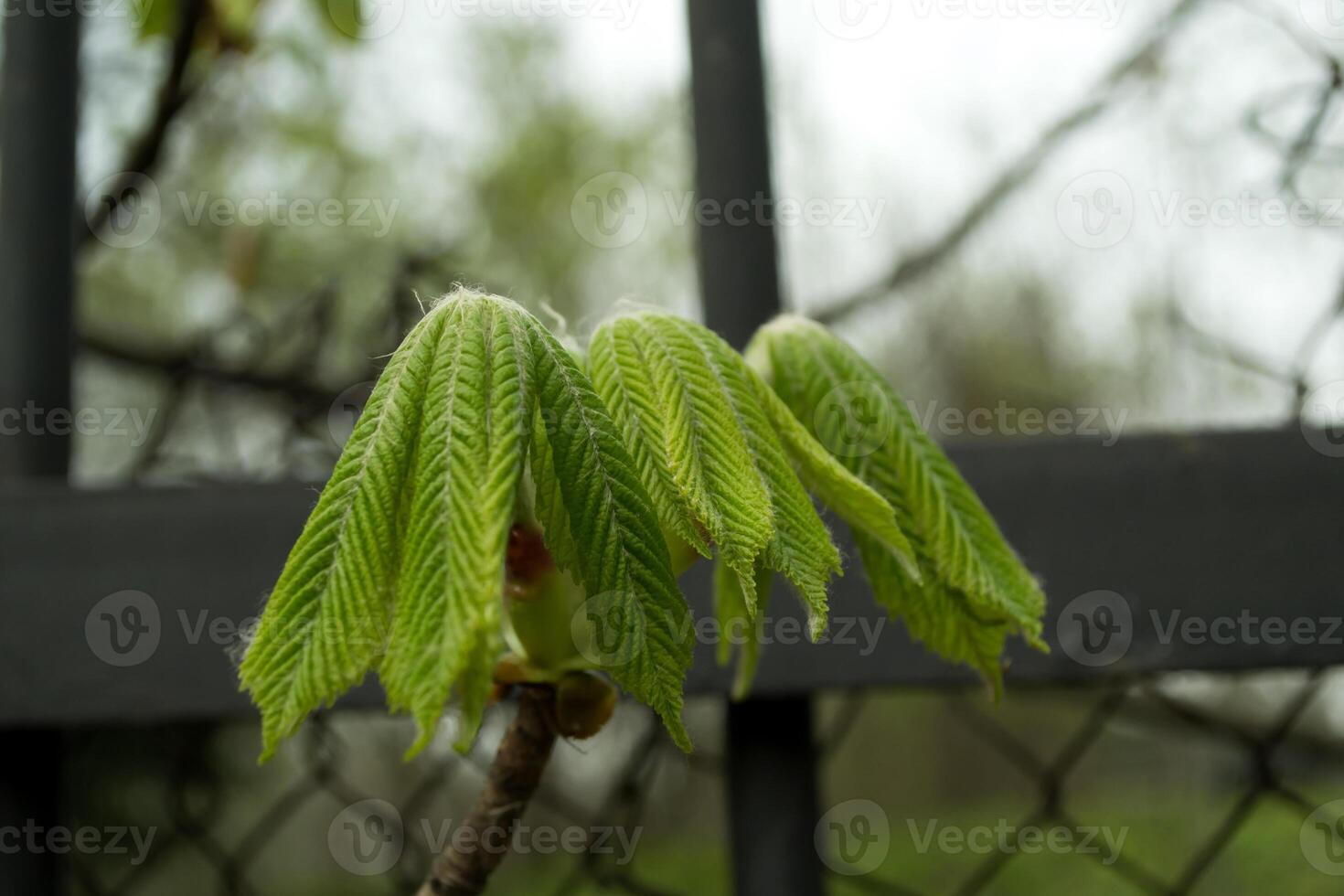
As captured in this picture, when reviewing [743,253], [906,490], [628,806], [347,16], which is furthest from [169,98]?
[906,490]

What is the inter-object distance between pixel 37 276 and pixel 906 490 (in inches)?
27.2

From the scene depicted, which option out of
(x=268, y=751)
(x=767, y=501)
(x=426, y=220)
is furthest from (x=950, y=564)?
(x=426, y=220)

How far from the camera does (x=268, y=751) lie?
0.31 m

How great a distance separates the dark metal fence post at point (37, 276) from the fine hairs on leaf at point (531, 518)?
0.53 meters

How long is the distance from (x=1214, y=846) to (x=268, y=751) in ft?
2.45

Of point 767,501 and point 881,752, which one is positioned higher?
point 767,501

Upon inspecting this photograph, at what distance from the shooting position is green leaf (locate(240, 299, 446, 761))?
304 millimetres

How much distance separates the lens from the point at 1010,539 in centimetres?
67

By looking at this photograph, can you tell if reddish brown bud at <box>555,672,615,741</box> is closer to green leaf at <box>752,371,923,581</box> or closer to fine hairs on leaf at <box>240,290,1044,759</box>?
fine hairs on leaf at <box>240,290,1044,759</box>

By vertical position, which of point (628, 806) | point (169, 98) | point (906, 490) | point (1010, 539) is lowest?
point (628, 806)

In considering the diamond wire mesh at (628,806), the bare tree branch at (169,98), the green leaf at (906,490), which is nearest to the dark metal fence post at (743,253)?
the diamond wire mesh at (628,806)

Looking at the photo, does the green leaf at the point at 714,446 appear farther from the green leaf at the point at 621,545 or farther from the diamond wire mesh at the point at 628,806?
the diamond wire mesh at the point at 628,806

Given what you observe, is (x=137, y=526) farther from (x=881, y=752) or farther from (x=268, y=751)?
(x=881, y=752)

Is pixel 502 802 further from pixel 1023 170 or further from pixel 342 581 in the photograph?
pixel 1023 170
